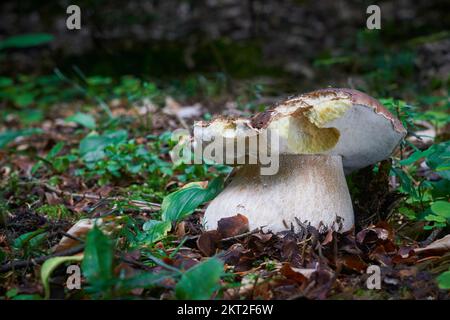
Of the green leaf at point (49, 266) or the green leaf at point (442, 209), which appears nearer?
the green leaf at point (49, 266)

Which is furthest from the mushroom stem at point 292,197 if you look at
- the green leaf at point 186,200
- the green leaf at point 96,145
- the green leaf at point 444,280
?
Result: the green leaf at point 96,145

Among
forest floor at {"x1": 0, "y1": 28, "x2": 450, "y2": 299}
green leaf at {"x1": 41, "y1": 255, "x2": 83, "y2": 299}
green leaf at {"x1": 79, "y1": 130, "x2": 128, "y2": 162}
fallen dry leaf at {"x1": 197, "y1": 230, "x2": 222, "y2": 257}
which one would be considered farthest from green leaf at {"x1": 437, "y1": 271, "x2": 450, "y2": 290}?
green leaf at {"x1": 79, "y1": 130, "x2": 128, "y2": 162}

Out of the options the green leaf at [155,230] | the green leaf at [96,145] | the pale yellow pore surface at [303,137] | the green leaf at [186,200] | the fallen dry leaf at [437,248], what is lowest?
the fallen dry leaf at [437,248]

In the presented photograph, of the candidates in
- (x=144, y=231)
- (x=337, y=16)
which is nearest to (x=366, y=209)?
(x=144, y=231)

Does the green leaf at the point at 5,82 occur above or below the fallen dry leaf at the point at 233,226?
above

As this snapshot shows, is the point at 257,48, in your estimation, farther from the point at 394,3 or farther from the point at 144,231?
the point at 144,231

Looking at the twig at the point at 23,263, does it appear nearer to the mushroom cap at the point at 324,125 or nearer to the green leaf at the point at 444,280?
the mushroom cap at the point at 324,125

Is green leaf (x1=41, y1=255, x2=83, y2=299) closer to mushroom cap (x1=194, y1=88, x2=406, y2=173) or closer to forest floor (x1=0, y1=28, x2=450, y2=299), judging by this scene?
forest floor (x1=0, y1=28, x2=450, y2=299)
